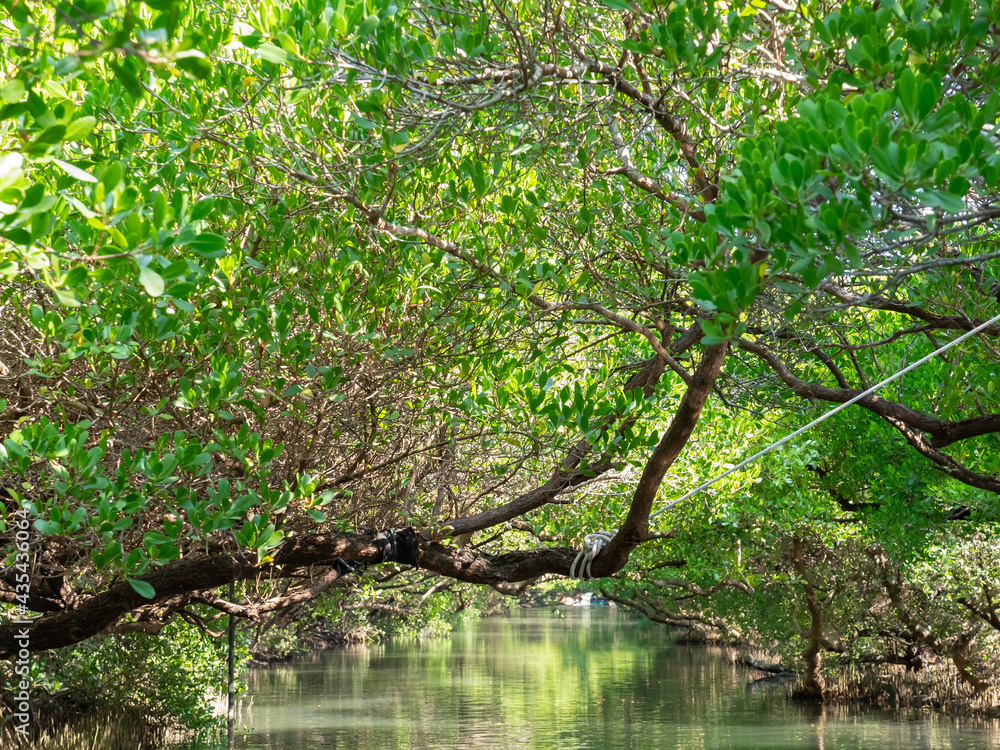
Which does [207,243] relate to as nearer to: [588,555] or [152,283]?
[152,283]

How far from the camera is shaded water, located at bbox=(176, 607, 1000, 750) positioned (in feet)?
51.8

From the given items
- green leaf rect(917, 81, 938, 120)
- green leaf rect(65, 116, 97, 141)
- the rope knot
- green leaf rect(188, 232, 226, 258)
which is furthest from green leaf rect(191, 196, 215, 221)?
the rope knot

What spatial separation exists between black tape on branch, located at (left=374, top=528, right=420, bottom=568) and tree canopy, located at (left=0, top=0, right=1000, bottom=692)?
0.30 m

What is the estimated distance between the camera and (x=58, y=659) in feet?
47.2

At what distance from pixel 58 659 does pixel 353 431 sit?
37.2ft

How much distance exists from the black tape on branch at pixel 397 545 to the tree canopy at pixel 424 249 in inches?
11.7

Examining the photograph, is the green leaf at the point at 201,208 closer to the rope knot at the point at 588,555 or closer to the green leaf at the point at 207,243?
the green leaf at the point at 207,243

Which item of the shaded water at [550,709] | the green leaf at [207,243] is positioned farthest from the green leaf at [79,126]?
the shaded water at [550,709]

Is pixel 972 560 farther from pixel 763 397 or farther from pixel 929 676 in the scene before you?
pixel 763 397

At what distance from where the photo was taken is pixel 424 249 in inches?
210

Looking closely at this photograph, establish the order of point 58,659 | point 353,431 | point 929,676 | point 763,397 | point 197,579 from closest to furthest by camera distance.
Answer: point 197,579, point 353,431, point 763,397, point 58,659, point 929,676

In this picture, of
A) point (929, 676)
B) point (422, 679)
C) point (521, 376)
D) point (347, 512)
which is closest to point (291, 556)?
point (347, 512)

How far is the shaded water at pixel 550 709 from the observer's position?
15789mm

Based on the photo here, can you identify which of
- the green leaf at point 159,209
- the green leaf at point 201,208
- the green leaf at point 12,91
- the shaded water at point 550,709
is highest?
the green leaf at point 201,208
